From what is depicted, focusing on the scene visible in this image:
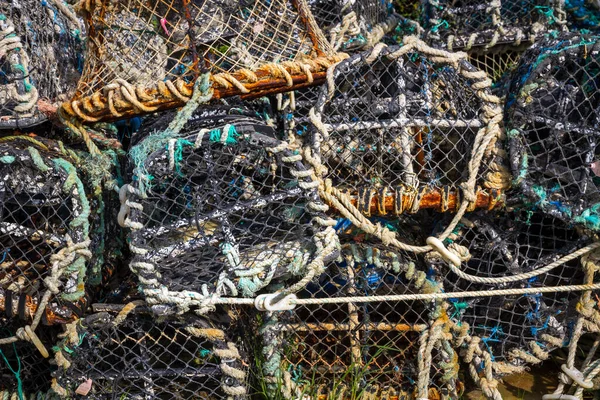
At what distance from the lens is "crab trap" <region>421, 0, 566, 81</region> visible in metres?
2.70

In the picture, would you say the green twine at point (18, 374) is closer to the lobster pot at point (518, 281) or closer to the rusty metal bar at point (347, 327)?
the rusty metal bar at point (347, 327)

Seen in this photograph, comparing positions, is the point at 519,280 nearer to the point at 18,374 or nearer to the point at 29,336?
the point at 29,336

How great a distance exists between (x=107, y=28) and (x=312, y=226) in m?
1.03

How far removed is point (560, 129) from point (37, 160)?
5.82 feet

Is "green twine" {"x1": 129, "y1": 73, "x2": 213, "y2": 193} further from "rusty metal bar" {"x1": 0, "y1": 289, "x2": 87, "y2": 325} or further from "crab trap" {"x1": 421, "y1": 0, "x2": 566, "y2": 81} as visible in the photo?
"crab trap" {"x1": 421, "y1": 0, "x2": 566, "y2": 81}

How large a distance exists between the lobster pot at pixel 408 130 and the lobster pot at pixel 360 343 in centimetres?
23

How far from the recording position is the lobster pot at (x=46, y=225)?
2.03 meters

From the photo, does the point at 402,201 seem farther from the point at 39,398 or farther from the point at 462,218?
the point at 39,398

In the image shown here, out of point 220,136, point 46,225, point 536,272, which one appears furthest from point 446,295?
point 46,225

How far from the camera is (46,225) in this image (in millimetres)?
2180

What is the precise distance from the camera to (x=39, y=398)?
7.32 ft

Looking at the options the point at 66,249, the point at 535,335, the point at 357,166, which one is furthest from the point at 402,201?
the point at 66,249

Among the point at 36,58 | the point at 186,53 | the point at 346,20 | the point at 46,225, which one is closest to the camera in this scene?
the point at 186,53

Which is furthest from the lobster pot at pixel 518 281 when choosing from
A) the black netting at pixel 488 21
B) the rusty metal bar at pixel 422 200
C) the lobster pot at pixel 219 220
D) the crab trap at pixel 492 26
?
the black netting at pixel 488 21
